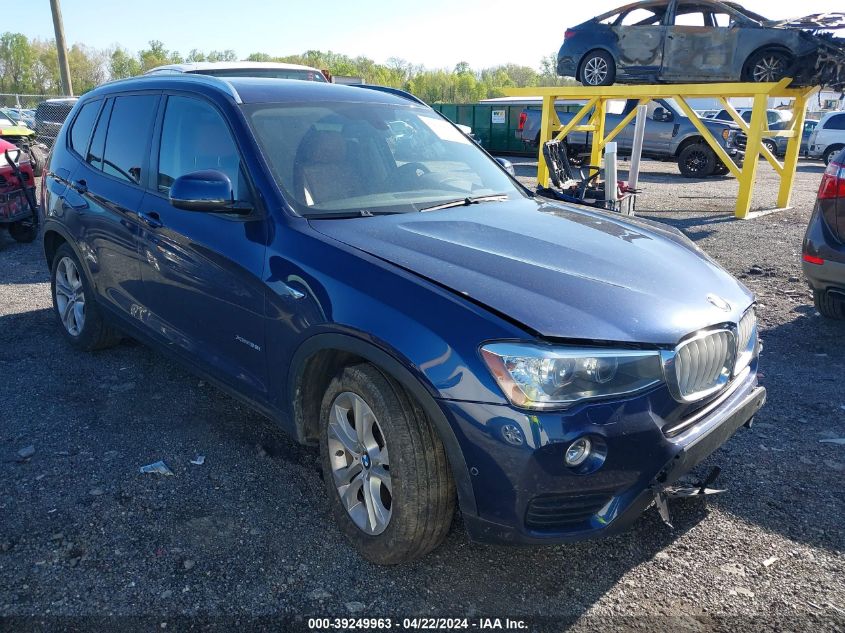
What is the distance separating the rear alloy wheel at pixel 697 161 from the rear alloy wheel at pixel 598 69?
565 cm

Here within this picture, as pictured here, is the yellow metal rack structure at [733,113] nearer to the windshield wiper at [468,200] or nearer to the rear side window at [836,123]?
the windshield wiper at [468,200]

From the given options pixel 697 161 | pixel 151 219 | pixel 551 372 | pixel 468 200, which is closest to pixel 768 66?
pixel 697 161

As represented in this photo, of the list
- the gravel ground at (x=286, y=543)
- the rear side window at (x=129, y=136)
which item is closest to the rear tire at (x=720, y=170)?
the gravel ground at (x=286, y=543)

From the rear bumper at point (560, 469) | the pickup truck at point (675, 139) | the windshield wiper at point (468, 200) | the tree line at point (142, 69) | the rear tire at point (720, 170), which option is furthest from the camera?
the tree line at point (142, 69)

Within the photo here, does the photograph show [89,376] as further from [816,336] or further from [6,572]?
[816,336]

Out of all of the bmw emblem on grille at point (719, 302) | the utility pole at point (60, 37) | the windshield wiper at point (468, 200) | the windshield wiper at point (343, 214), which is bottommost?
the bmw emblem on grille at point (719, 302)

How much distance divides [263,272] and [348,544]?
119 centimetres

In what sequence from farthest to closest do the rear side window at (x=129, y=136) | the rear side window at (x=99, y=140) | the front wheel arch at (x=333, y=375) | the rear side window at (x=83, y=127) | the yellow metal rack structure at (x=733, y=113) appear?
the yellow metal rack structure at (x=733, y=113) < the rear side window at (x=83, y=127) < the rear side window at (x=99, y=140) < the rear side window at (x=129, y=136) < the front wheel arch at (x=333, y=375)

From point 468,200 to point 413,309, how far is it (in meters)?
A: 1.33

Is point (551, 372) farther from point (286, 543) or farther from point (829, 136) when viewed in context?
point (829, 136)

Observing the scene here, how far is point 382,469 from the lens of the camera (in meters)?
2.57

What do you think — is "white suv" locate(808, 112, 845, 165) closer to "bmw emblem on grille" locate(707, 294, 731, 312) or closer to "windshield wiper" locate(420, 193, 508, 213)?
"windshield wiper" locate(420, 193, 508, 213)

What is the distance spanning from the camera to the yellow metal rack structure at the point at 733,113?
10336 millimetres

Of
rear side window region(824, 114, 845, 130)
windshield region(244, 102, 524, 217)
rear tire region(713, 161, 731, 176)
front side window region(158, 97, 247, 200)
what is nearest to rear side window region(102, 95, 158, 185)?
front side window region(158, 97, 247, 200)
